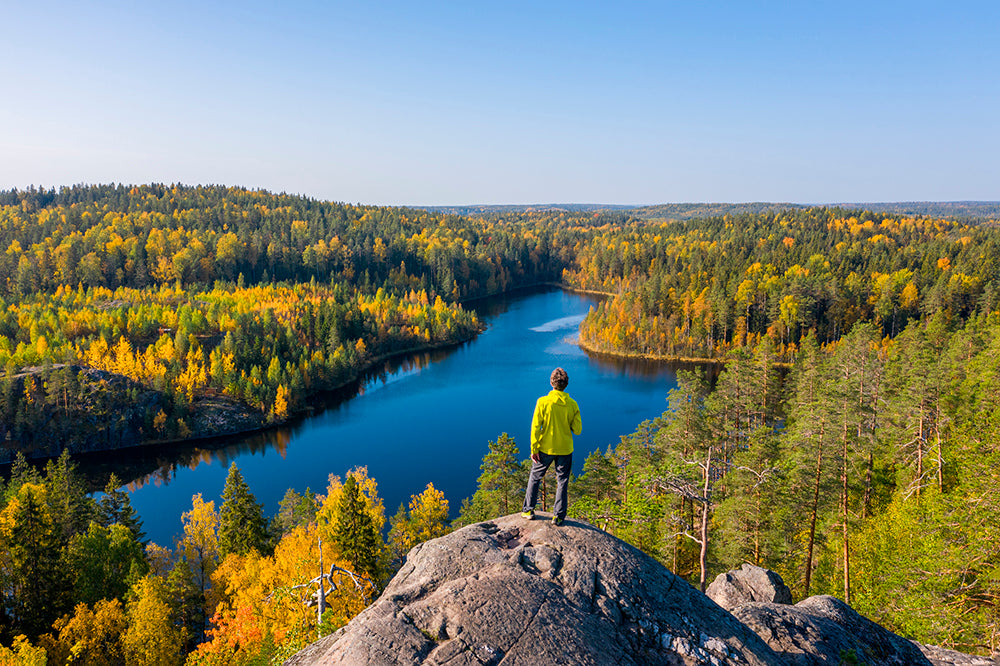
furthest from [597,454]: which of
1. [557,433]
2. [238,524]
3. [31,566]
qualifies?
[31,566]

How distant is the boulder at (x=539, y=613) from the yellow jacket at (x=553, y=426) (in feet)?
4.84

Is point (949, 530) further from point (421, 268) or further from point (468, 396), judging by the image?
point (421, 268)

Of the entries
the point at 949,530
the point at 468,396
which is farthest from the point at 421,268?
the point at 949,530

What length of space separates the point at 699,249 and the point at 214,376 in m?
134

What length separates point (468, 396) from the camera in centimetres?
8400

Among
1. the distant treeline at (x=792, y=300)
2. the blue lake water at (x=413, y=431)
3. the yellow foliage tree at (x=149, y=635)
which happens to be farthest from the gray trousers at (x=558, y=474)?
the distant treeline at (x=792, y=300)

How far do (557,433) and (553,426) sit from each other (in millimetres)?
148

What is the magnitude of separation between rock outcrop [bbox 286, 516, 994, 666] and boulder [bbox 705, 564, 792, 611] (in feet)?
8.41

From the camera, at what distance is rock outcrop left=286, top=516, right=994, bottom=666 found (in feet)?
24.8

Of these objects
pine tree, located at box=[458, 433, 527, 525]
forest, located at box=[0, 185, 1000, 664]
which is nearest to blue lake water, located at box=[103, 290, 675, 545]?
forest, located at box=[0, 185, 1000, 664]

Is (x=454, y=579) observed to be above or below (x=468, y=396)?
above

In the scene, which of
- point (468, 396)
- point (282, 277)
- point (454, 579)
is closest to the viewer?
point (454, 579)

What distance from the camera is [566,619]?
8039mm

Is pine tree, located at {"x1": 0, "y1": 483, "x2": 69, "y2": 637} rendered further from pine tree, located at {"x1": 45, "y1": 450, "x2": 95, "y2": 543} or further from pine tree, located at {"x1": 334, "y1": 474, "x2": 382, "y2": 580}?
pine tree, located at {"x1": 334, "y1": 474, "x2": 382, "y2": 580}
